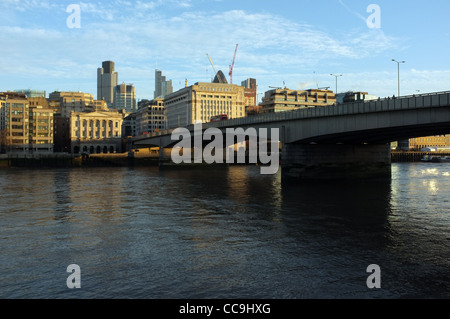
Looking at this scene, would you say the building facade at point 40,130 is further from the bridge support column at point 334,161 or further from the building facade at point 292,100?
the bridge support column at point 334,161

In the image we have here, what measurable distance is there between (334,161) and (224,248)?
49519 millimetres

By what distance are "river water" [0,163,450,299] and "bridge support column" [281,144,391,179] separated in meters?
26.3

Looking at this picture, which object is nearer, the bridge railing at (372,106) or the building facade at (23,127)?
the bridge railing at (372,106)

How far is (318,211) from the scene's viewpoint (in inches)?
1320

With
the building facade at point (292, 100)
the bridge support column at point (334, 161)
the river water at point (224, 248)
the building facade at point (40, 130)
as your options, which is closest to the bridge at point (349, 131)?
the bridge support column at point (334, 161)

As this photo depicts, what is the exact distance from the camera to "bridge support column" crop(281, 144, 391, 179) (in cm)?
6475

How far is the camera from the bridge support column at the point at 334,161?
212 ft

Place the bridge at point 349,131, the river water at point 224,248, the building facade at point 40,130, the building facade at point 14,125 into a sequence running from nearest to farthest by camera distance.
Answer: the river water at point 224,248 → the bridge at point 349,131 → the building facade at point 14,125 → the building facade at point 40,130

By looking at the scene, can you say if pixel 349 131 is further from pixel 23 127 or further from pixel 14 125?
pixel 14 125

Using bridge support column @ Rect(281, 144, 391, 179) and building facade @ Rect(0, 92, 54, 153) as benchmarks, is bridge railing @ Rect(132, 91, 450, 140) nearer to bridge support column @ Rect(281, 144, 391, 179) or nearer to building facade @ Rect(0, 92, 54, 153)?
bridge support column @ Rect(281, 144, 391, 179)

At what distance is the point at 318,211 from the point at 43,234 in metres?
20.2

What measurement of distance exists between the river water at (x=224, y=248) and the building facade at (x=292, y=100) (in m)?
145
